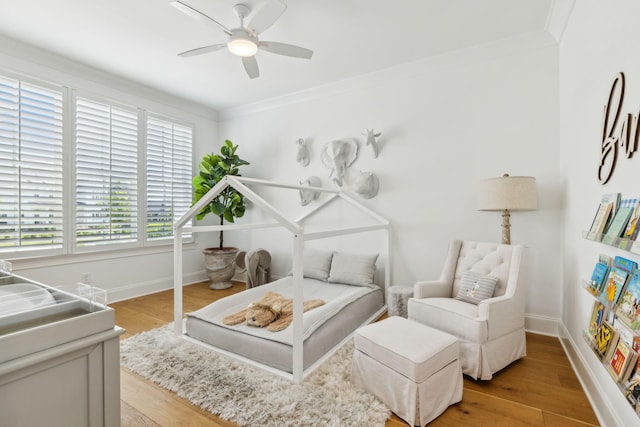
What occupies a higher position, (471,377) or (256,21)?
(256,21)

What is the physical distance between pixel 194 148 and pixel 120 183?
1.21m

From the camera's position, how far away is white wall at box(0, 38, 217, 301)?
2941 millimetres

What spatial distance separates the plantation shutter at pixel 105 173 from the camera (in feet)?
10.9

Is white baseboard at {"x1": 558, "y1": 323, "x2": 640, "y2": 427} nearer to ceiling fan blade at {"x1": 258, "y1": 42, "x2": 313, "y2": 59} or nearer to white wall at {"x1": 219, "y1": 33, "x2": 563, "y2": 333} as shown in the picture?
white wall at {"x1": 219, "y1": 33, "x2": 563, "y2": 333}

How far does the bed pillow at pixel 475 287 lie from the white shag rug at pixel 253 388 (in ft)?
3.25

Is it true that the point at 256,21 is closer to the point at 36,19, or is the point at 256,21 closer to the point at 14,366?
the point at 36,19

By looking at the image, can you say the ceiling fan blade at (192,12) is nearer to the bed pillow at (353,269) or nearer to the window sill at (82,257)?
the bed pillow at (353,269)

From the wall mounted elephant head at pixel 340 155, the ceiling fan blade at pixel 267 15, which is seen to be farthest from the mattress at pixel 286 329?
the ceiling fan blade at pixel 267 15

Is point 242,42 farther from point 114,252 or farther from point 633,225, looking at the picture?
point 114,252

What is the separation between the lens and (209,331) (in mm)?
2338

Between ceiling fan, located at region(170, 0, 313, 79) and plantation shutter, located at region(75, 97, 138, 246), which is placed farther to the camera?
plantation shutter, located at region(75, 97, 138, 246)

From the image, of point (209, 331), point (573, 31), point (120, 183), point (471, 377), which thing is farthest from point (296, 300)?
point (120, 183)

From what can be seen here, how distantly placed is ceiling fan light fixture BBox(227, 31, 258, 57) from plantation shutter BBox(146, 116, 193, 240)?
229cm

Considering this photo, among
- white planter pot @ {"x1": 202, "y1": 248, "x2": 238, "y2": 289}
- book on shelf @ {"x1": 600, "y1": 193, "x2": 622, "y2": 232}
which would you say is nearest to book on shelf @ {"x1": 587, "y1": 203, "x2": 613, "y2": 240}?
book on shelf @ {"x1": 600, "y1": 193, "x2": 622, "y2": 232}
